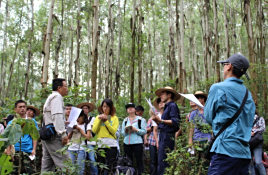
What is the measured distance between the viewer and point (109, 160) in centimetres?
514

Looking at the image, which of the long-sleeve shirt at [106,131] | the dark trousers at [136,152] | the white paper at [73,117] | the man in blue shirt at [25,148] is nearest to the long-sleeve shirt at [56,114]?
the white paper at [73,117]

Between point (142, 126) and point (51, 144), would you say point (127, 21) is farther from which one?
point (51, 144)

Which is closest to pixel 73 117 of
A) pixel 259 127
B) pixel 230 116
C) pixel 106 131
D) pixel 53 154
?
pixel 53 154

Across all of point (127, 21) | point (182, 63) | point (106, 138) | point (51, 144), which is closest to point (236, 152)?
point (51, 144)

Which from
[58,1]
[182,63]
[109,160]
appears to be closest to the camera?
[109,160]

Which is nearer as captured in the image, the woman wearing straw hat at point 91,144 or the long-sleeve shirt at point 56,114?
the long-sleeve shirt at point 56,114

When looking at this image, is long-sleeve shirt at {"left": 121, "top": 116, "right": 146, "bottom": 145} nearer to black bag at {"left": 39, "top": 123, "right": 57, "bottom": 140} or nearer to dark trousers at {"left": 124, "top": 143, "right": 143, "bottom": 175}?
dark trousers at {"left": 124, "top": 143, "right": 143, "bottom": 175}

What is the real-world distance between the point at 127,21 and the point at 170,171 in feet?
66.9

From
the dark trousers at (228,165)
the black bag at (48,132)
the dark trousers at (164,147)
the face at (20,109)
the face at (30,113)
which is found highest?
A: the face at (20,109)

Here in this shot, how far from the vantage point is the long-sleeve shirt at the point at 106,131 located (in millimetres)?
5059

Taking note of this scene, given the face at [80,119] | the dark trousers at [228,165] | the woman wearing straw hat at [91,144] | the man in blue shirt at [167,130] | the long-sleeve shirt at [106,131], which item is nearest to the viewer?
the dark trousers at [228,165]

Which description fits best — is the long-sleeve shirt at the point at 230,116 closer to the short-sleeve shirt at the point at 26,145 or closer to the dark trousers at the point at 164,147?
the dark trousers at the point at 164,147

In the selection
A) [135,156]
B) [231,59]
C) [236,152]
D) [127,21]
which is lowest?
[135,156]

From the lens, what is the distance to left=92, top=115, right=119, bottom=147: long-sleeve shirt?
16.6 feet
